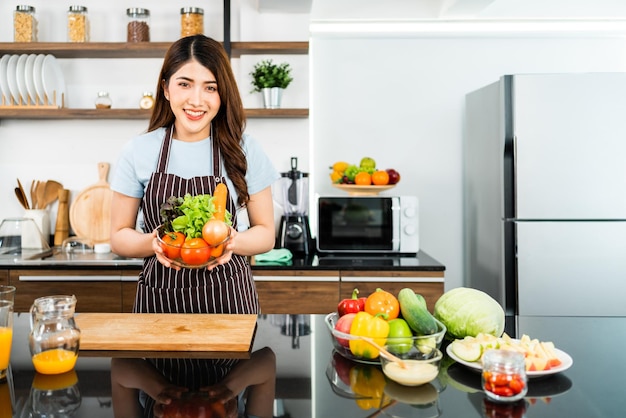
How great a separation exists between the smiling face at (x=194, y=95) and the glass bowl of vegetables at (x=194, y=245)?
0.47 m

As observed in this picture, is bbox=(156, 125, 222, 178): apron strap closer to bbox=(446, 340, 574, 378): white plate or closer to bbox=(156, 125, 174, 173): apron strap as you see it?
bbox=(156, 125, 174, 173): apron strap

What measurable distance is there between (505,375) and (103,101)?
9.97 ft

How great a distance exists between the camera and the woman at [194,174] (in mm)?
2021

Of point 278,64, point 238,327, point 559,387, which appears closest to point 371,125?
point 278,64

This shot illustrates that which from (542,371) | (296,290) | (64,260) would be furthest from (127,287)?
(542,371)

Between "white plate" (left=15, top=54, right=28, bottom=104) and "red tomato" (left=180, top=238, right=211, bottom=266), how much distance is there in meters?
2.42

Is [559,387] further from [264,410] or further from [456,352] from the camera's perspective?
[264,410]

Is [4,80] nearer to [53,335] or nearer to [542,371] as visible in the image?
[53,335]

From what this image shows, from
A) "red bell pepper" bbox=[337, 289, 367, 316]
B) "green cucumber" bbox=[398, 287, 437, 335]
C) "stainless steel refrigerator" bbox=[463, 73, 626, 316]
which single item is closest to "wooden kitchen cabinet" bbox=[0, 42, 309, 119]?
"stainless steel refrigerator" bbox=[463, 73, 626, 316]

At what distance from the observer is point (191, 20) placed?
3559 mm

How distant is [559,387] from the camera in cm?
125

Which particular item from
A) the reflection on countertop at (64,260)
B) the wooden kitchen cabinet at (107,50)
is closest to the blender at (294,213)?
the wooden kitchen cabinet at (107,50)

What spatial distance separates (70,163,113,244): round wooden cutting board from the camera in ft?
12.1

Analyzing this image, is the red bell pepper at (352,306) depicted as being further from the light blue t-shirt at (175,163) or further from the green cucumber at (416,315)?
the light blue t-shirt at (175,163)
